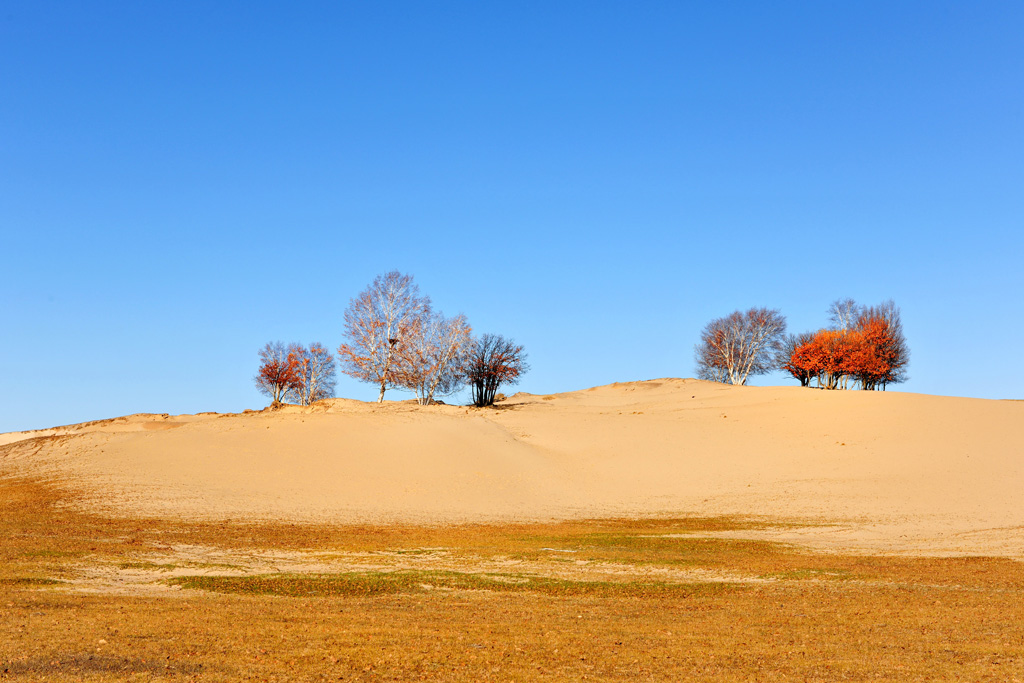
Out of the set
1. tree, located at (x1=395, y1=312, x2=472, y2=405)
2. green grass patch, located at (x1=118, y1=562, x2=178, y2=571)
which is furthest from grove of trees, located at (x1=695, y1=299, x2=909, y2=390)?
green grass patch, located at (x1=118, y1=562, x2=178, y2=571)

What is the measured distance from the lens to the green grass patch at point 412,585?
621 inches

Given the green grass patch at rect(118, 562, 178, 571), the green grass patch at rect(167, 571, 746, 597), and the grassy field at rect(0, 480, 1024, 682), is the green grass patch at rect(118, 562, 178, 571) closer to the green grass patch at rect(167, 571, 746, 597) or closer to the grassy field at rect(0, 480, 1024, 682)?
the grassy field at rect(0, 480, 1024, 682)

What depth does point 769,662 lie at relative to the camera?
1010 centimetres

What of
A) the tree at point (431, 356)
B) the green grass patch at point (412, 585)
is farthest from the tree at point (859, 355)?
the green grass patch at point (412, 585)

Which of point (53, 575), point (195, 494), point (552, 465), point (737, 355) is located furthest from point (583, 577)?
point (737, 355)

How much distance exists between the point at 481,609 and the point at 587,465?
27.3 m

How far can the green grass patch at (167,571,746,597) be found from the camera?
51.7ft

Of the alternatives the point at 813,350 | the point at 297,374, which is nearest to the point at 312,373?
the point at 297,374

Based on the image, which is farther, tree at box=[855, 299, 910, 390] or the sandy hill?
tree at box=[855, 299, 910, 390]

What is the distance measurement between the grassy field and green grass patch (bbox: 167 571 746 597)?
0.24 feet

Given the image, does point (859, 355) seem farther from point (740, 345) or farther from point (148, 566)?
point (148, 566)

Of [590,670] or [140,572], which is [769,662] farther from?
[140,572]

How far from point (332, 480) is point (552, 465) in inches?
417

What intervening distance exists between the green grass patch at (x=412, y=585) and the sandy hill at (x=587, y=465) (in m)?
10.8
